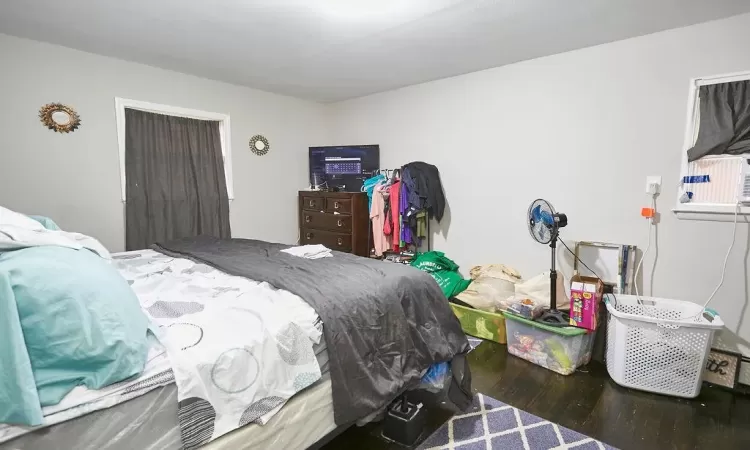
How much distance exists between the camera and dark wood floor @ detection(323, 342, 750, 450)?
1.84 meters

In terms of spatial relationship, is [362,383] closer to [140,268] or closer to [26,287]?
[26,287]

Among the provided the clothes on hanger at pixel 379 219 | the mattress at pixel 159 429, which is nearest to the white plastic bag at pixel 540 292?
the clothes on hanger at pixel 379 219

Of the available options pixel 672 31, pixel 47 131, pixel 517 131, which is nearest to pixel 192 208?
pixel 47 131

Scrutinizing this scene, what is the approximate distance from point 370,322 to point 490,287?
1.80 meters

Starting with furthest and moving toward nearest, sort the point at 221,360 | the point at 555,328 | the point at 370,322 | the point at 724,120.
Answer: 1. the point at 555,328
2. the point at 724,120
3. the point at 370,322
4. the point at 221,360

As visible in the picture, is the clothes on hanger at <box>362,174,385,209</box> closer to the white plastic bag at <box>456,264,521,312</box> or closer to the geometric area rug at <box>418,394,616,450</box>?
the white plastic bag at <box>456,264,521,312</box>

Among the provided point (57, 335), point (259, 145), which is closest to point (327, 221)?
point (259, 145)

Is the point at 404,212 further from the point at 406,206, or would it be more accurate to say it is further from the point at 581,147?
the point at 581,147

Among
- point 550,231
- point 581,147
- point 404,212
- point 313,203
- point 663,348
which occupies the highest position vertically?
point 581,147

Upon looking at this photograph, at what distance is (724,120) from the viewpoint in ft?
7.79

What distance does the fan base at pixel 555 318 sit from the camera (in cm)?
254

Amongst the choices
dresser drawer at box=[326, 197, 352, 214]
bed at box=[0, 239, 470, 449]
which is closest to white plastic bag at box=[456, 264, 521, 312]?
bed at box=[0, 239, 470, 449]

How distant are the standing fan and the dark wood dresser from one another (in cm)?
180

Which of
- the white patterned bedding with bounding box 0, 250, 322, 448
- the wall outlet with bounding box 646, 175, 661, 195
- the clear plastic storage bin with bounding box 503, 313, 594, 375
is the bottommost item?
the clear plastic storage bin with bounding box 503, 313, 594, 375
